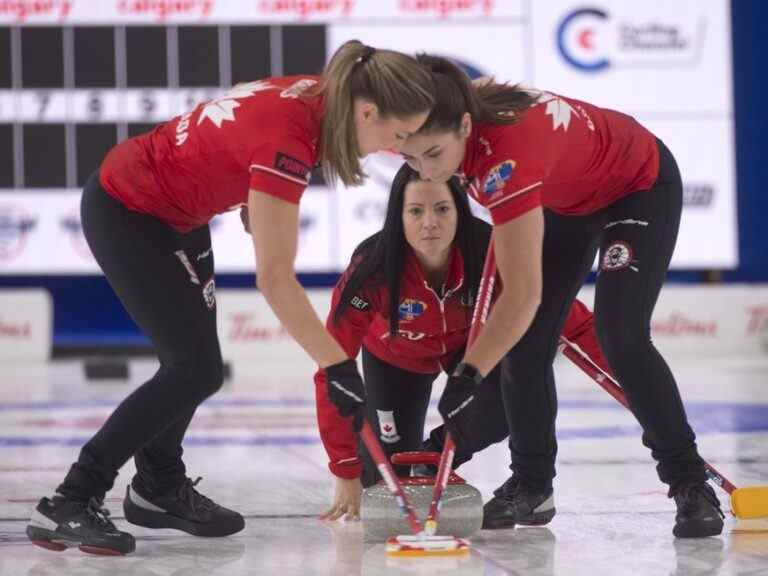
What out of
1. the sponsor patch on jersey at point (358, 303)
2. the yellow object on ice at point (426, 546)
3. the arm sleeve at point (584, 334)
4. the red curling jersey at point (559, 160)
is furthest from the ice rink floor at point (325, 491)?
the red curling jersey at point (559, 160)

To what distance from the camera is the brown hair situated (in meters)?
2.66

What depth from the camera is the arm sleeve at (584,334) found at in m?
3.65

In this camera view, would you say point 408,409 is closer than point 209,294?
No

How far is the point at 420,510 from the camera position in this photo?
3119mm

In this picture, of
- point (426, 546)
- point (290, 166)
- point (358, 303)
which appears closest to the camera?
point (290, 166)

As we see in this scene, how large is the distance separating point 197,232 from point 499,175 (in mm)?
746

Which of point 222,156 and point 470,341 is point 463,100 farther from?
point 470,341

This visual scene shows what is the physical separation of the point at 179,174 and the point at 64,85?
273 inches

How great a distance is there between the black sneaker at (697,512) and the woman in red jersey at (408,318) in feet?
1.78

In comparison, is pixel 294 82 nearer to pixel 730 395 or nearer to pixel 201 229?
pixel 201 229

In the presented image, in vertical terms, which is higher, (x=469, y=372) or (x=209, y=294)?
(x=209, y=294)

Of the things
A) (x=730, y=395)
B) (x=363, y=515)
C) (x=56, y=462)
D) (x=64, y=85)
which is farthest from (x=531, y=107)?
(x=64, y=85)

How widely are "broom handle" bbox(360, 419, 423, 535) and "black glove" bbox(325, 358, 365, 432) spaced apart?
11cm

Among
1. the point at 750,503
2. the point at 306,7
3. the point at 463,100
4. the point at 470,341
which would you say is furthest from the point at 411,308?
the point at 306,7
